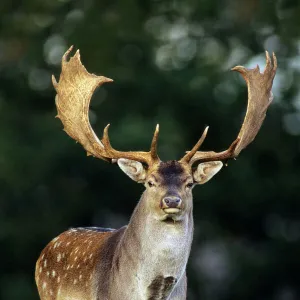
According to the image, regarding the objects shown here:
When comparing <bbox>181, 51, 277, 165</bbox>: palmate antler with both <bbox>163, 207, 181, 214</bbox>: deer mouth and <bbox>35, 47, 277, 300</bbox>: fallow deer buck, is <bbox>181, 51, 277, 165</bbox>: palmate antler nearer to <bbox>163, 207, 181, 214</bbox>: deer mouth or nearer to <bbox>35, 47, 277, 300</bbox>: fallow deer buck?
<bbox>35, 47, 277, 300</bbox>: fallow deer buck

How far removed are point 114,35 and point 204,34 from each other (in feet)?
6.03

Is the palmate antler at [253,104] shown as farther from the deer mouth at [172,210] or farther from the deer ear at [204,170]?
the deer mouth at [172,210]

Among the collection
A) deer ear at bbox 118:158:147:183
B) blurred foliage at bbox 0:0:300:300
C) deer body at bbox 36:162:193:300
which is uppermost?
deer ear at bbox 118:158:147:183

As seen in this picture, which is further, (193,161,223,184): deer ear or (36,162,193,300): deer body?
(193,161,223,184): deer ear

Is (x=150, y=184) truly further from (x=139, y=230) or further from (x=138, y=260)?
(x=138, y=260)

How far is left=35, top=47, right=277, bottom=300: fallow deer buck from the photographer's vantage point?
32.5ft

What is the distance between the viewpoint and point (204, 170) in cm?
1027

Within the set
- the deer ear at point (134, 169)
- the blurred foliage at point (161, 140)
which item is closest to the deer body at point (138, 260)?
the deer ear at point (134, 169)

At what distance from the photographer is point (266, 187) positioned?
26.2 meters

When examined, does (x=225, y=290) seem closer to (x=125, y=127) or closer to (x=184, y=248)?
(x=125, y=127)

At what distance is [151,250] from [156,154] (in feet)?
2.14

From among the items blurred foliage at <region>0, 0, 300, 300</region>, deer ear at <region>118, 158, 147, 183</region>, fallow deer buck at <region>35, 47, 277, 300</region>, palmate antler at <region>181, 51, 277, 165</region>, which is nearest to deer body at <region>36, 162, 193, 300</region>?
fallow deer buck at <region>35, 47, 277, 300</region>

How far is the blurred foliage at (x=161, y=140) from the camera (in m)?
25.2

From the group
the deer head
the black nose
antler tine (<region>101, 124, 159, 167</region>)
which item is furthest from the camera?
antler tine (<region>101, 124, 159, 167</region>)
